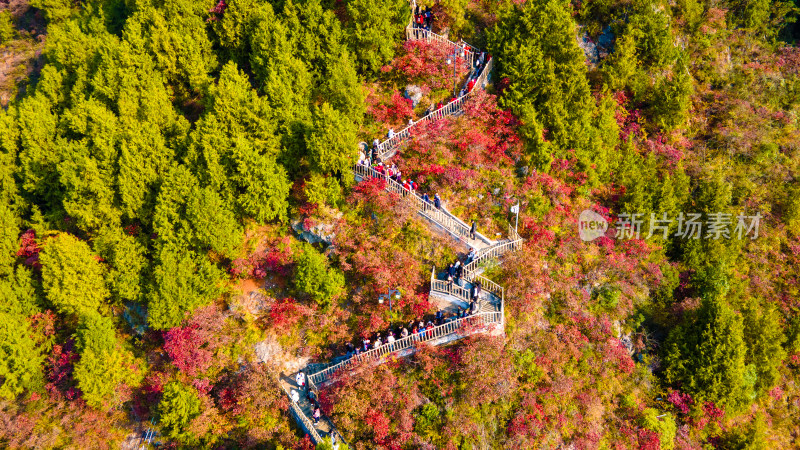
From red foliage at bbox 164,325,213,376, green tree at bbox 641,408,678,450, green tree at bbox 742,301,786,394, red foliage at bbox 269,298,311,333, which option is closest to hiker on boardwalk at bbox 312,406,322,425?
red foliage at bbox 269,298,311,333

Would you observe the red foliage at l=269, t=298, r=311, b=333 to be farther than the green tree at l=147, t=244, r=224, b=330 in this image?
Yes

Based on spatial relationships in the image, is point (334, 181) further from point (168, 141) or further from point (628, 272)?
point (628, 272)

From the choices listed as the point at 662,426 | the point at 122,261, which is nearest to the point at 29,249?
the point at 122,261

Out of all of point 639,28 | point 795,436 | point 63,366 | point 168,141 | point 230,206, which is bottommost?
point 795,436

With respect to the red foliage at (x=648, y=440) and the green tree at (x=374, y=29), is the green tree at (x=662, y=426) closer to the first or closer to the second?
the red foliage at (x=648, y=440)

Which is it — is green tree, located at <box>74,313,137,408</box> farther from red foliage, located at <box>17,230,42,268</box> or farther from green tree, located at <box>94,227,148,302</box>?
red foliage, located at <box>17,230,42,268</box>

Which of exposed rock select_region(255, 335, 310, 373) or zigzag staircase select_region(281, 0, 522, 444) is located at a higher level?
zigzag staircase select_region(281, 0, 522, 444)

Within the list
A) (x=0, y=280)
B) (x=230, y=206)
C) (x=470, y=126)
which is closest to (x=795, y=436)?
(x=470, y=126)
